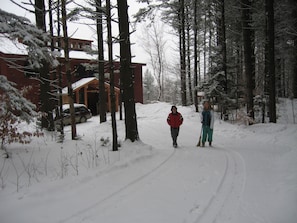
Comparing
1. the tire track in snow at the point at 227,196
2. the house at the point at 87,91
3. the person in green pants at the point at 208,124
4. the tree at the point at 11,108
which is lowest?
the tire track in snow at the point at 227,196

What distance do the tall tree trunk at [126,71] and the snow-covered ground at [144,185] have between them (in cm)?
62

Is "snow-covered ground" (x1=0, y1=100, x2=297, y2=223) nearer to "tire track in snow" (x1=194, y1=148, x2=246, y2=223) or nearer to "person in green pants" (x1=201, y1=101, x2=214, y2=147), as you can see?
"tire track in snow" (x1=194, y1=148, x2=246, y2=223)

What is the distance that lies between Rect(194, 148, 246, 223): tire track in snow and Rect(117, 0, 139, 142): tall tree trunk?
345cm

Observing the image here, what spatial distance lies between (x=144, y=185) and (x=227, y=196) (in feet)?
5.57

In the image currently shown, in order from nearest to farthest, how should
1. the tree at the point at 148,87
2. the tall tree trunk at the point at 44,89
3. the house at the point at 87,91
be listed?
1. the tall tree trunk at the point at 44,89
2. the house at the point at 87,91
3. the tree at the point at 148,87

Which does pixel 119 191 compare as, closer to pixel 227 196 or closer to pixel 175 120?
pixel 227 196

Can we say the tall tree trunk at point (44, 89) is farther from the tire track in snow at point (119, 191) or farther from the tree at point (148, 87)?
the tree at point (148, 87)

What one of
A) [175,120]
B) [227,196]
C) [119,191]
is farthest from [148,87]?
[227,196]

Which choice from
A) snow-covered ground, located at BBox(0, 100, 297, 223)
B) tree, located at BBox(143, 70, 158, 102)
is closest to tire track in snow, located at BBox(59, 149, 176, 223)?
snow-covered ground, located at BBox(0, 100, 297, 223)

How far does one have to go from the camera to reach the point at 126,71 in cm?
806

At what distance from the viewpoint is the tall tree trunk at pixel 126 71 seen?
8055mm

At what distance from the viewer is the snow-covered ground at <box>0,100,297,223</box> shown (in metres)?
3.65

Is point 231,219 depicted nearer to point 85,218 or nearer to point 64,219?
point 85,218

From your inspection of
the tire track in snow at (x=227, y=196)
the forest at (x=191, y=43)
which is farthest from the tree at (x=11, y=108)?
the tire track in snow at (x=227, y=196)
